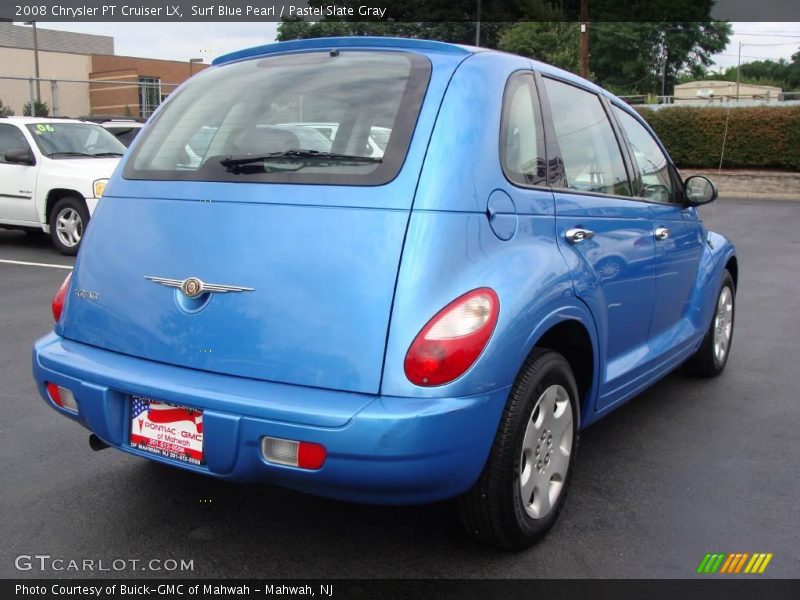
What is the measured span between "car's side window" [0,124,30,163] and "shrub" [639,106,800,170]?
21400mm

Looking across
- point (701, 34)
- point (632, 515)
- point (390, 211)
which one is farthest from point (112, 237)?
point (701, 34)

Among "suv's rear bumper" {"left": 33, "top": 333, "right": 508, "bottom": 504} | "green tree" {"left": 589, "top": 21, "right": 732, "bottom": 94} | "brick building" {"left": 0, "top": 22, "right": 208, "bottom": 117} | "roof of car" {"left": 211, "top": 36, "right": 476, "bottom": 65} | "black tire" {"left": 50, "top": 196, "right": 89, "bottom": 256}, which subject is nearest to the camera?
"suv's rear bumper" {"left": 33, "top": 333, "right": 508, "bottom": 504}

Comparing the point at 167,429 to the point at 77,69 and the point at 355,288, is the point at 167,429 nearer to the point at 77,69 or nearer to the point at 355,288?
the point at 355,288

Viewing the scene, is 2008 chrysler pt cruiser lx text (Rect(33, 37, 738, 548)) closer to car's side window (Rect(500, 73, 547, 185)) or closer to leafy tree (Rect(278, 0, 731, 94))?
car's side window (Rect(500, 73, 547, 185))

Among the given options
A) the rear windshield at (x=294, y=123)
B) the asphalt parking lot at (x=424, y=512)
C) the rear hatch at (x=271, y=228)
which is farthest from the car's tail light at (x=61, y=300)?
the asphalt parking lot at (x=424, y=512)

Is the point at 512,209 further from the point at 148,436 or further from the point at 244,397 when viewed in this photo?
the point at 148,436

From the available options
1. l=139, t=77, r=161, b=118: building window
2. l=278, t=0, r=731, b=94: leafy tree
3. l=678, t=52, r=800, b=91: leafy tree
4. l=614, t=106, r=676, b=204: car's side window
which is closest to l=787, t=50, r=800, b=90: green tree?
l=678, t=52, r=800, b=91: leafy tree

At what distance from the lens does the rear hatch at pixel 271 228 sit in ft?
8.34

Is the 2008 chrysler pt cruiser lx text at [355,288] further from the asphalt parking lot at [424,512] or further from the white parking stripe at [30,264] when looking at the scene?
the white parking stripe at [30,264]

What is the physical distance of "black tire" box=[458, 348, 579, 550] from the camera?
8.80 feet

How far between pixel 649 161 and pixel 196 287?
8.75ft

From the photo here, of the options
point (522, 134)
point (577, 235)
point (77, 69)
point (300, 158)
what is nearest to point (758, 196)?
point (577, 235)

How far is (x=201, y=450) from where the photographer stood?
258 centimetres

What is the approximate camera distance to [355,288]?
2533 millimetres
